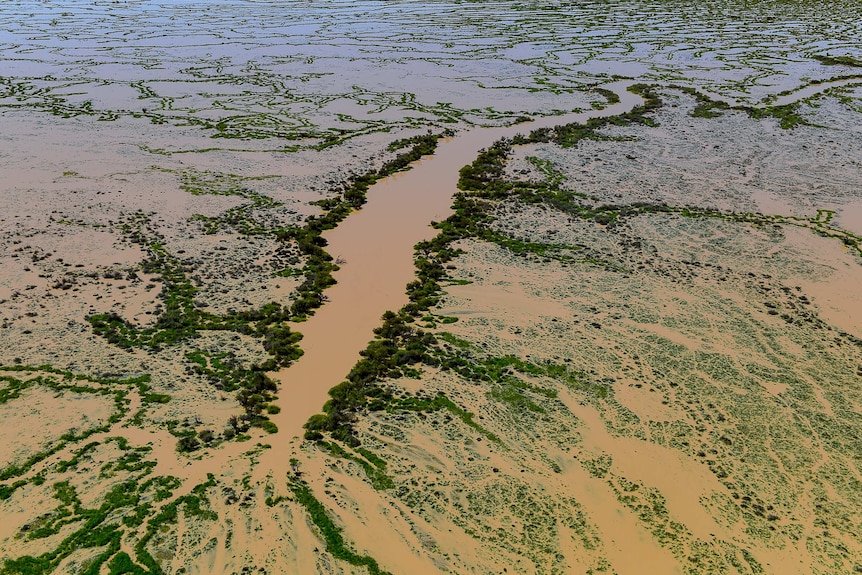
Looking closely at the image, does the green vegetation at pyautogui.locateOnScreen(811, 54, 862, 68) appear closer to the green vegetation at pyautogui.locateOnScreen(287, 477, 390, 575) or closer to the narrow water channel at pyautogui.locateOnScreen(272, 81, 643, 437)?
the narrow water channel at pyautogui.locateOnScreen(272, 81, 643, 437)

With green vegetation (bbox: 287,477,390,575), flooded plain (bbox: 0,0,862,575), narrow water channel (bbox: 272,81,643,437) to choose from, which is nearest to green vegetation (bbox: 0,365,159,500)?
flooded plain (bbox: 0,0,862,575)

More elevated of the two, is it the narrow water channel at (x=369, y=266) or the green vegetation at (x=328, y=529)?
the narrow water channel at (x=369, y=266)

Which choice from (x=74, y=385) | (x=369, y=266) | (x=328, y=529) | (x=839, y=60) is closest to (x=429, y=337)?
(x=369, y=266)

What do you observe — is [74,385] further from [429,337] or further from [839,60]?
[839,60]

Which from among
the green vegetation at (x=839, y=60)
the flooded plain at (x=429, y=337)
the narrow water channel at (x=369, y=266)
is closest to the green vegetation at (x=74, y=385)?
the flooded plain at (x=429, y=337)

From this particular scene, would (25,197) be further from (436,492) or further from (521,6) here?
(521,6)

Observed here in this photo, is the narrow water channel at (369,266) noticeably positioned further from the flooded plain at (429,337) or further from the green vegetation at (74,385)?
the green vegetation at (74,385)
